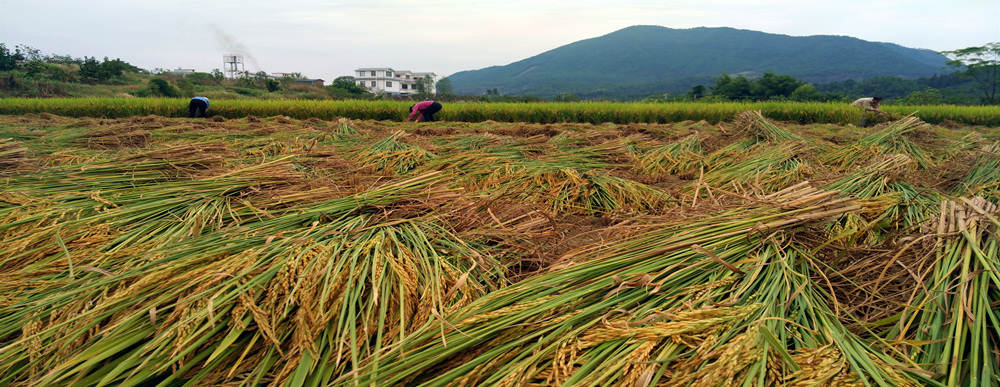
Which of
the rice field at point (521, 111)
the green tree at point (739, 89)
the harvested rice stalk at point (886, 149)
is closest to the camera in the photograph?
the harvested rice stalk at point (886, 149)

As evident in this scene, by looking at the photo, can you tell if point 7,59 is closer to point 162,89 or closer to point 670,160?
point 162,89

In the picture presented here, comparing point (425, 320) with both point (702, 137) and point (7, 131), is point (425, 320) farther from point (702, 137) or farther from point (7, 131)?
point (7, 131)

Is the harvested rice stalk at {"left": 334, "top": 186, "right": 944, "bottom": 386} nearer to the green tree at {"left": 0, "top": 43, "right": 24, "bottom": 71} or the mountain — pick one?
the green tree at {"left": 0, "top": 43, "right": 24, "bottom": 71}

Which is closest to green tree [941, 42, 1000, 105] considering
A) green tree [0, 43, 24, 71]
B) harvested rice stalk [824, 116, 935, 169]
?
harvested rice stalk [824, 116, 935, 169]

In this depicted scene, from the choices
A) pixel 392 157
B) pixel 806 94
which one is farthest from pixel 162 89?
pixel 806 94

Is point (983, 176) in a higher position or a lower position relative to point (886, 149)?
lower

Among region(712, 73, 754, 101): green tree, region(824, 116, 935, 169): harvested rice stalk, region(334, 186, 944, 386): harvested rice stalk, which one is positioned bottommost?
region(334, 186, 944, 386): harvested rice stalk

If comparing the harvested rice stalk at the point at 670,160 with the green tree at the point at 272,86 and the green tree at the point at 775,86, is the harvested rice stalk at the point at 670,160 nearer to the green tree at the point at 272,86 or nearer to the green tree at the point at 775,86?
the green tree at the point at 775,86

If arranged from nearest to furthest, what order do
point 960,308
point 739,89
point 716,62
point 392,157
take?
point 960,308
point 392,157
point 739,89
point 716,62

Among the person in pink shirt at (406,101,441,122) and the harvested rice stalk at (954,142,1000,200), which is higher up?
the person in pink shirt at (406,101,441,122)

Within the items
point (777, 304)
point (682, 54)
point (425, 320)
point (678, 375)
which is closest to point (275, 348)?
point (425, 320)

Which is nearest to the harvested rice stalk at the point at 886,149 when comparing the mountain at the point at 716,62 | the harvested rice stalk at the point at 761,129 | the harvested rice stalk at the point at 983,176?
the harvested rice stalk at the point at 761,129

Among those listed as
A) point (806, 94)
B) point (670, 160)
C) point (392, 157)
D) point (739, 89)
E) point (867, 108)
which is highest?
point (739, 89)

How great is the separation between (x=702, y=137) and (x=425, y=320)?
6196 millimetres
